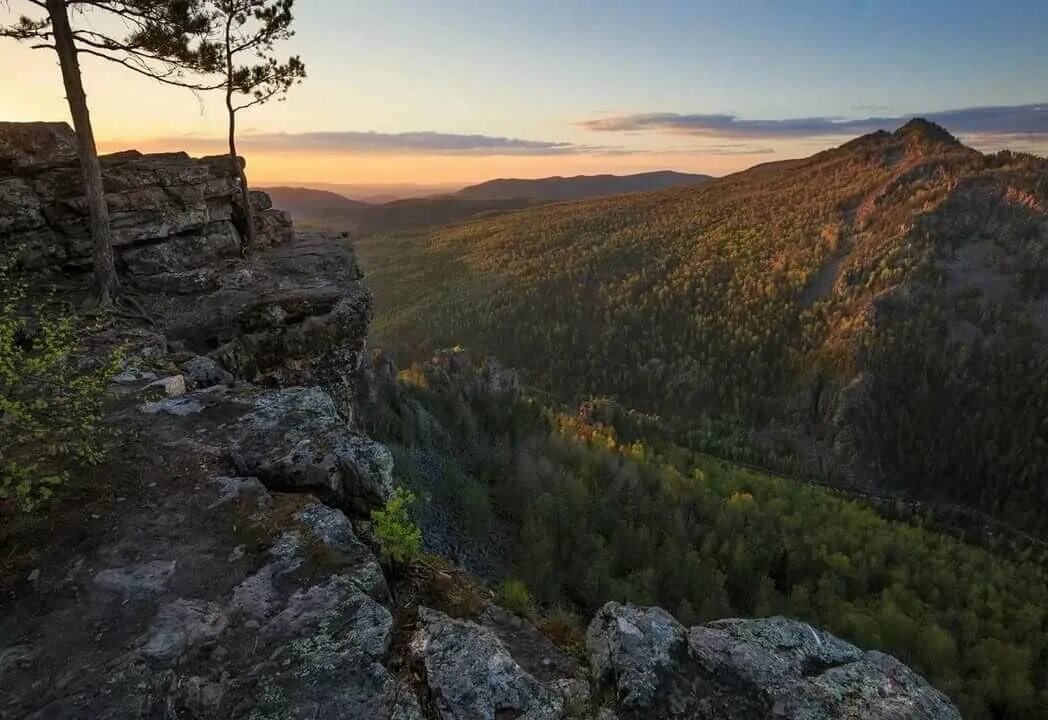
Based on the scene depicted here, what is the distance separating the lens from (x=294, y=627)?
580cm

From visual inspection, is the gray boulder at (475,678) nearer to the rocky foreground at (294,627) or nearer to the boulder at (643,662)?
the rocky foreground at (294,627)

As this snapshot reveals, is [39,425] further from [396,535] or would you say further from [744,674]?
[744,674]

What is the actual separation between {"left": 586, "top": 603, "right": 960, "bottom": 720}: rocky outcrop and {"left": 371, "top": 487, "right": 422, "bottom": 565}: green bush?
224 cm

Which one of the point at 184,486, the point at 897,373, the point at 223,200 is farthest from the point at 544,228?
the point at 184,486

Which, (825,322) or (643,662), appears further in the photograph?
(825,322)

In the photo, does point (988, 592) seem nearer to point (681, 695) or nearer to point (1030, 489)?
point (1030, 489)

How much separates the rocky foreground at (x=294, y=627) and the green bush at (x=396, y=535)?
0.25m

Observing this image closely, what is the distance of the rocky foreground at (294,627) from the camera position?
5207 mm

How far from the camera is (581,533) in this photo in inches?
1036

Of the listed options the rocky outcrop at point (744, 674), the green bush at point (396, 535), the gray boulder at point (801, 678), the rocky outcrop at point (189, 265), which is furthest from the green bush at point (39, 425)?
the gray boulder at point (801, 678)

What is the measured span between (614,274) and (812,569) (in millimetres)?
84650

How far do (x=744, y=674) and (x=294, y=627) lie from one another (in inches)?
172

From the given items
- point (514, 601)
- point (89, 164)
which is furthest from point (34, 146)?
point (514, 601)

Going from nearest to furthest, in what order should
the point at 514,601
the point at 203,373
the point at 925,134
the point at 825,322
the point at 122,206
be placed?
the point at 514,601 → the point at 203,373 → the point at 122,206 → the point at 825,322 → the point at 925,134
